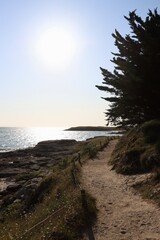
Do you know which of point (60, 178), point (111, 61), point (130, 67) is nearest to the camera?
point (60, 178)

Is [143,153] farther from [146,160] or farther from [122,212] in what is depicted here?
[122,212]

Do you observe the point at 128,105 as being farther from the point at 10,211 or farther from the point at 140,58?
the point at 10,211

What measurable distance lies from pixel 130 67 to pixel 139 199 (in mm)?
17211

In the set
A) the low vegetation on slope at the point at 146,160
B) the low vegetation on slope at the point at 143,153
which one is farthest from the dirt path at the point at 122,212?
the low vegetation on slope at the point at 143,153

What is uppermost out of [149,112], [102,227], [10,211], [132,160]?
[149,112]

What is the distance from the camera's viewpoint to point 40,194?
24.4 meters

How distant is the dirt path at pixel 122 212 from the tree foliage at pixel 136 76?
10.6 meters

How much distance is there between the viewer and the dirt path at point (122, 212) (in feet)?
40.1

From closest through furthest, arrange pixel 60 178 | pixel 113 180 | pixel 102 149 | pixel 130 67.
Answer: pixel 113 180 < pixel 60 178 < pixel 130 67 < pixel 102 149

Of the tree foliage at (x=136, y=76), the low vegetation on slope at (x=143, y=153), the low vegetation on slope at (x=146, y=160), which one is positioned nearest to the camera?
the low vegetation on slope at (x=146, y=160)

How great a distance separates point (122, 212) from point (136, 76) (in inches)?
679

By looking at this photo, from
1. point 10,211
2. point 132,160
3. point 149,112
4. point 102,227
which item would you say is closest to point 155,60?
point 149,112

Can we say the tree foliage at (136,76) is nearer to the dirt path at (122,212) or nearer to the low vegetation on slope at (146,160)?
the low vegetation on slope at (146,160)

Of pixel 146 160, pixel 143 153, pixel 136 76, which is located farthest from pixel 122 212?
pixel 136 76
